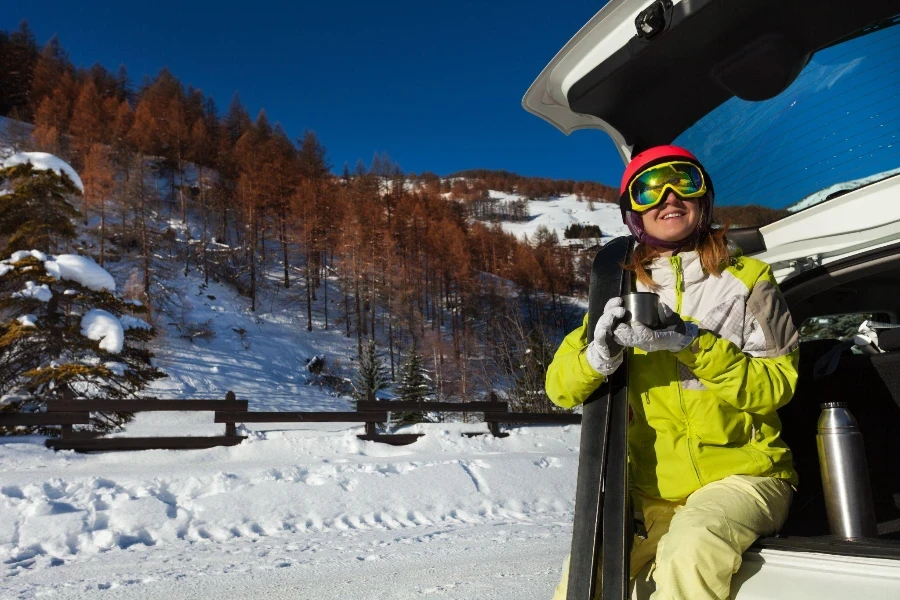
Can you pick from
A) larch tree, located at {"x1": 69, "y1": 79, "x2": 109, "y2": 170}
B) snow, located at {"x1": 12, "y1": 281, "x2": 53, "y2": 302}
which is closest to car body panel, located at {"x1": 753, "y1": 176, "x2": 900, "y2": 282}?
snow, located at {"x1": 12, "y1": 281, "x2": 53, "y2": 302}

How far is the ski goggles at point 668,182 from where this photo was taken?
1729mm

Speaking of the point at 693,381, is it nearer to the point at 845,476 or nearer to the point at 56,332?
the point at 845,476

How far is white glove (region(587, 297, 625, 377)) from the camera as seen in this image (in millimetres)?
1312

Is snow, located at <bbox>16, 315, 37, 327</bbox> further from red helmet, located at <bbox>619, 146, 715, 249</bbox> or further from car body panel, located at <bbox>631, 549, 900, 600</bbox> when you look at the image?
car body panel, located at <bbox>631, 549, 900, 600</bbox>

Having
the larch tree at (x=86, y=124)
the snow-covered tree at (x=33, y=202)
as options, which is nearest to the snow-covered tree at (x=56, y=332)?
the snow-covered tree at (x=33, y=202)

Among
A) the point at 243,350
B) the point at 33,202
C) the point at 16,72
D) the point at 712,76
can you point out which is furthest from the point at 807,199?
the point at 16,72

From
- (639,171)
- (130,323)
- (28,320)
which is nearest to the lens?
(639,171)

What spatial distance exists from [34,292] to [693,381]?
14362 mm

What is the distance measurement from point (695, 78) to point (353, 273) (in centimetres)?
3884

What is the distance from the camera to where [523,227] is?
295 feet

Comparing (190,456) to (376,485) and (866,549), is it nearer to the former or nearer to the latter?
(376,485)

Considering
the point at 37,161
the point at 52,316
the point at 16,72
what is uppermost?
the point at 16,72

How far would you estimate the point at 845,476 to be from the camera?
1554mm

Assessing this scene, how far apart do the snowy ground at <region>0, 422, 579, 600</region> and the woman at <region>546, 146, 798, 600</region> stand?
252 centimetres
